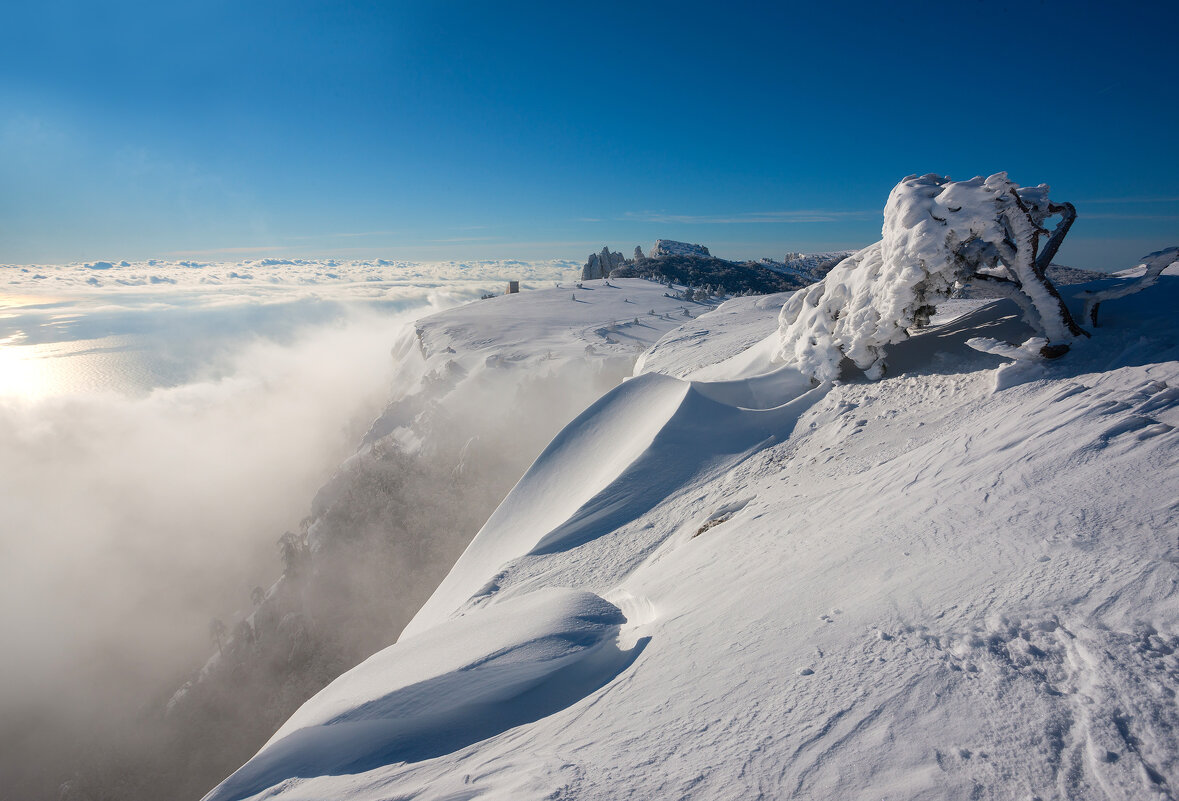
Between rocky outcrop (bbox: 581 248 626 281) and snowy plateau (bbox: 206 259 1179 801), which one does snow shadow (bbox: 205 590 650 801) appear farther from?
rocky outcrop (bbox: 581 248 626 281)

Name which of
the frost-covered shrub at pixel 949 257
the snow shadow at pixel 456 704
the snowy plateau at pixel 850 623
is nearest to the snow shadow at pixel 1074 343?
the snowy plateau at pixel 850 623

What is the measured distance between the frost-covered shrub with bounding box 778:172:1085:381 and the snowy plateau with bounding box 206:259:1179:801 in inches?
25.4

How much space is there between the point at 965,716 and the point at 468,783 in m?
3.13

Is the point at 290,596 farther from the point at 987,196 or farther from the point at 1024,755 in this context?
the point at 987,196

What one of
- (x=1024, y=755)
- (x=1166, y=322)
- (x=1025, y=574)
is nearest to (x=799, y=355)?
(x=1166, y=322)

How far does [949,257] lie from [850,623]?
20.7ft

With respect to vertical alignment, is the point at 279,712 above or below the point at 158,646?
above

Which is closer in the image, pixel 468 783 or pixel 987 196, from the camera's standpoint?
pixel 468 783

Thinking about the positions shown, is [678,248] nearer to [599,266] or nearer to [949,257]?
[599,266]

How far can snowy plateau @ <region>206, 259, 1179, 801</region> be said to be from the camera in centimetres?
269

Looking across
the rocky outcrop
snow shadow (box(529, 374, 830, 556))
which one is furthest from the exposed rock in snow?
snow shadow (box(529, 374, 830, 556))

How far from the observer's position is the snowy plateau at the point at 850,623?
269cm

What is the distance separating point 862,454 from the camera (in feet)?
23.1

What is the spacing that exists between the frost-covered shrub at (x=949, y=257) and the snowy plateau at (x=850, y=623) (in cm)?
64
